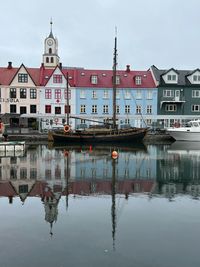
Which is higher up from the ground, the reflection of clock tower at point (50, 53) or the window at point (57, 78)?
the reflection of clock tower at point (50, 53)

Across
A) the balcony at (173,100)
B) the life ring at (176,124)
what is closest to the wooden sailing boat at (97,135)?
the life ring at (176,124)

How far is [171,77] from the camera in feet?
223

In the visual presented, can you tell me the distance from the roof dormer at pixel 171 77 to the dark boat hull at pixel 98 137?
2060 cm

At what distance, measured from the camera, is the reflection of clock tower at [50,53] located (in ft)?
307

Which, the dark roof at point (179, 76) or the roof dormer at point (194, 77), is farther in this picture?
the roof dormer at point (194, 77)

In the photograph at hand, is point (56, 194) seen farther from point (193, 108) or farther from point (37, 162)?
point (193, 108)

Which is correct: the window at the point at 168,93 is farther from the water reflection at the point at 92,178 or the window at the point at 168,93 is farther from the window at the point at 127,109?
the water reflection at the point at 92,178

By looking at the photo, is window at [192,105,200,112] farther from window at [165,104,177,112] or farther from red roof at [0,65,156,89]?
red roof at [0,65,156,89]

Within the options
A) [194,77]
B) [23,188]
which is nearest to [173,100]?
[194,77]

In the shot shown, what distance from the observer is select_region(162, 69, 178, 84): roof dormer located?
222ft

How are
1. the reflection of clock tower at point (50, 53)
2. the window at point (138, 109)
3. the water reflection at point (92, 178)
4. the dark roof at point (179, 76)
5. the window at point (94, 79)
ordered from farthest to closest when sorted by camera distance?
1. the reflection of clock tower at point (50, 53)
2. the dark roof at point (179, 76)
3. the window at point (138, 109)
4. the window at point (94, 79)
5. the water reflection at point (92, 178)

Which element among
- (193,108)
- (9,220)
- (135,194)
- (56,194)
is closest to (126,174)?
(135,194)

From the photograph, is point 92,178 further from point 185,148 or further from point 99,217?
point 185,148

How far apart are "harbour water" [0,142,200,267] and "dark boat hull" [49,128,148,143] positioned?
23.5 m
